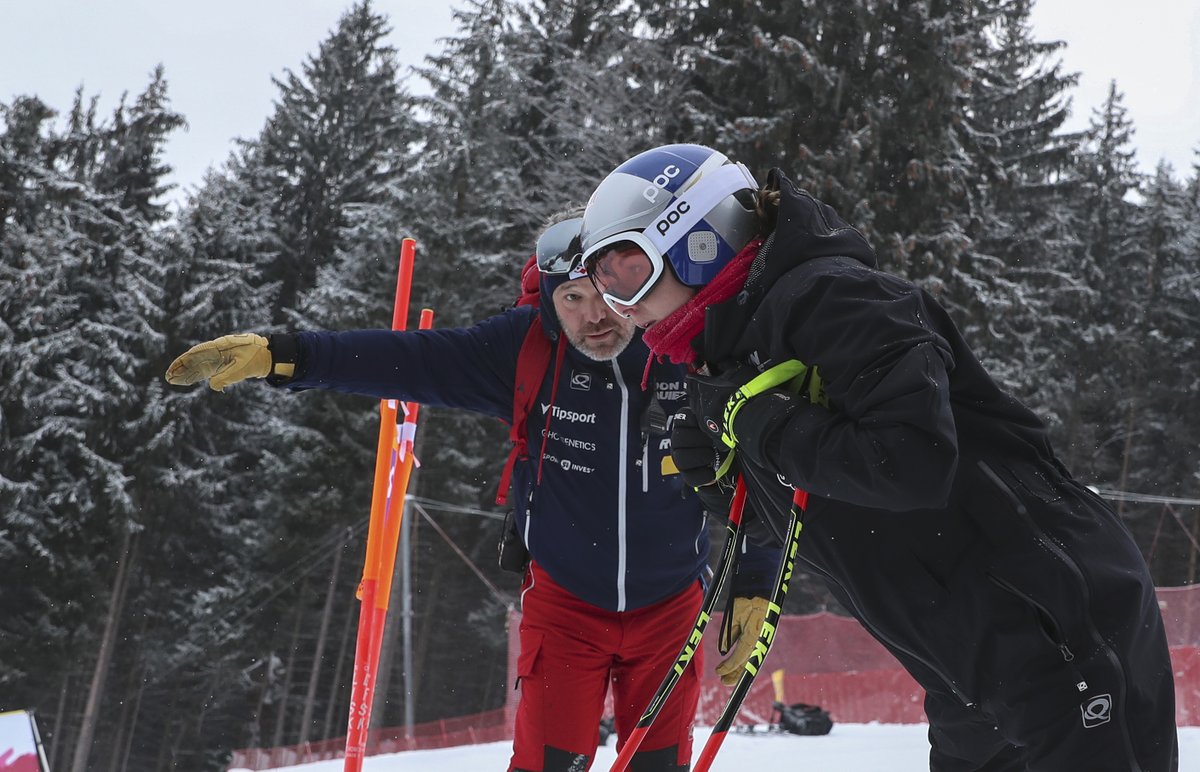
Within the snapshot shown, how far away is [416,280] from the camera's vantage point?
21734 millimetres

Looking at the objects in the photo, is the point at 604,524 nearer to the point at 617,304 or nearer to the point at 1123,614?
the point at 617,304

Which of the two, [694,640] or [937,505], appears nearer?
[937,505]

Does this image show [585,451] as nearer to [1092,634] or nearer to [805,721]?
[1092,634]

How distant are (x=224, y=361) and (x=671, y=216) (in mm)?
1612

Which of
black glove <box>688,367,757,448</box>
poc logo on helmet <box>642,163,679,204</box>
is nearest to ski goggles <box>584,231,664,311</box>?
poc logo on helmet <box>642,163,679,204</box>

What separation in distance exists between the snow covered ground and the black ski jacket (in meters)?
4.37

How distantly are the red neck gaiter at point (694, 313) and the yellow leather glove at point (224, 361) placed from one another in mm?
1468

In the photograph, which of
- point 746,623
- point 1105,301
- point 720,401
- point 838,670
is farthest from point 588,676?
point 1105,301

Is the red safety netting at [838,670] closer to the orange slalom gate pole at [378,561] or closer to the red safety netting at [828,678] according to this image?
the red safety netting at [828,678]

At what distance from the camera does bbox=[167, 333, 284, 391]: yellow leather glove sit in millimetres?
3184

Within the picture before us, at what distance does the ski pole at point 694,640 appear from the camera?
94.0 inches

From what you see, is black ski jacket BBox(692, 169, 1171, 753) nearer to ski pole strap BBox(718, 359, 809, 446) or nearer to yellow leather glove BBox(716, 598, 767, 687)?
ski pole strap BBox(718, 359, 809, 446)

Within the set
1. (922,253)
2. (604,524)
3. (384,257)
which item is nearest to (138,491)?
(384,257)

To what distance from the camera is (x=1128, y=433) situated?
28328mm
